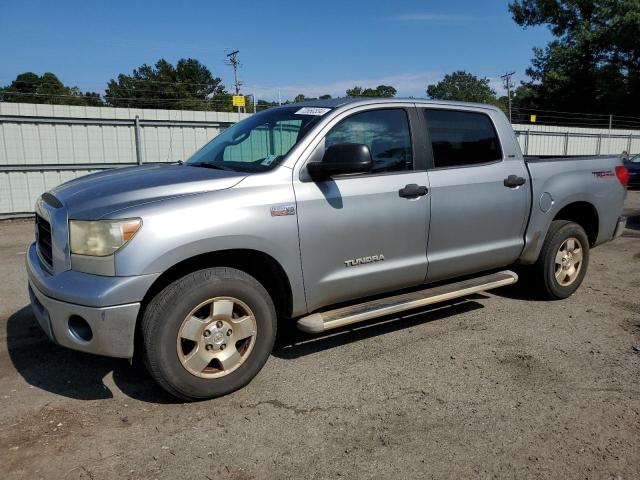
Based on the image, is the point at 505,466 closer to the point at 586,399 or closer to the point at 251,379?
the point at 586,399

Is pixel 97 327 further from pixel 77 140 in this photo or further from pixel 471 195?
pixel 77 140

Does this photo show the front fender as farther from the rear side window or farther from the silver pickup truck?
the rear side window

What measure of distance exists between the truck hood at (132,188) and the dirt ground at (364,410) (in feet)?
4.00

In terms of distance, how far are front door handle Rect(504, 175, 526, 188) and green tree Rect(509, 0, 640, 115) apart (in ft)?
129

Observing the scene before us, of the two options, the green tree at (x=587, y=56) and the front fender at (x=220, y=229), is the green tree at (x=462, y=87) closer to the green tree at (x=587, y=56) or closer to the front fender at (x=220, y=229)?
the green tree at (x=587, y=56)

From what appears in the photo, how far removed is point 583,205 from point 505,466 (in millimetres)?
3469

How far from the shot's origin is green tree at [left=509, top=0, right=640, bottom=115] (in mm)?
37719

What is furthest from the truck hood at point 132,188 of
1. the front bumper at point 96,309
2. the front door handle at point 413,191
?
the front door handle at point 413,191

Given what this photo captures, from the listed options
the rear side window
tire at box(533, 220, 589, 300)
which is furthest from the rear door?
tire at box(533, 220, 589, 300)

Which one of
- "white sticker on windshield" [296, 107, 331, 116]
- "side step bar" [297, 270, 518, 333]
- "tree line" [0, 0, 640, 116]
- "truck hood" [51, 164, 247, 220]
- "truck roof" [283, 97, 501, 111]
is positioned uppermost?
"tree line" [0, 0, 640, 116]

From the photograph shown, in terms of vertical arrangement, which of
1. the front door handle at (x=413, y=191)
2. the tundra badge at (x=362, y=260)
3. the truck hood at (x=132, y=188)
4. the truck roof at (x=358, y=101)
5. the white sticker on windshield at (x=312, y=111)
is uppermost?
the truck roof at (x=358, y=101)

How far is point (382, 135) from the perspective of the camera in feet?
13.1

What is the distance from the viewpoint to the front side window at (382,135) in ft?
12.5

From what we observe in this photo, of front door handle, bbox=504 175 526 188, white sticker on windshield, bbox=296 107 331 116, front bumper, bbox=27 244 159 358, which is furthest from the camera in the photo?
front door handle, bbox=504 175 526 188
